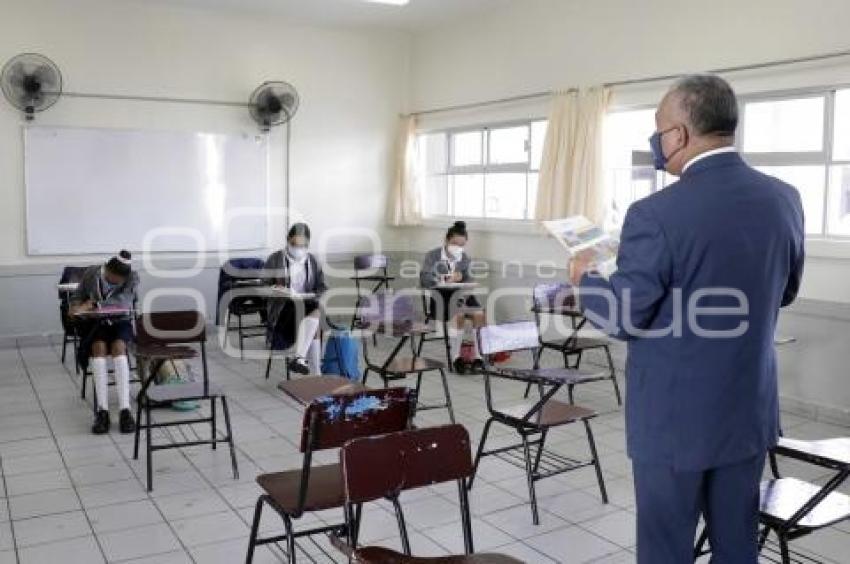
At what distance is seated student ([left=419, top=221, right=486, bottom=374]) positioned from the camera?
20.9 feet

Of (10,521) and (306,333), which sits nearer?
(10,521)

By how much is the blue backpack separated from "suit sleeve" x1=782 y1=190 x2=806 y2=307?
13.0ft

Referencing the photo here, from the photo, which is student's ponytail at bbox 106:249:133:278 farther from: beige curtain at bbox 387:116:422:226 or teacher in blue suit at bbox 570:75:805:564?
beige curtain at bbox 387:116:422:226

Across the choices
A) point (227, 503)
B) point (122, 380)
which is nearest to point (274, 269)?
point (122, 380)

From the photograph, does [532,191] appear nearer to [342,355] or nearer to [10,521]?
[342,355]

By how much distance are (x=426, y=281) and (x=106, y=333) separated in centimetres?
257

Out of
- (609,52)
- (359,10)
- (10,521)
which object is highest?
(359,10)

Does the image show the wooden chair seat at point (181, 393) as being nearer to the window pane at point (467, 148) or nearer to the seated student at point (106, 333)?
the seated student at point (106, 333)

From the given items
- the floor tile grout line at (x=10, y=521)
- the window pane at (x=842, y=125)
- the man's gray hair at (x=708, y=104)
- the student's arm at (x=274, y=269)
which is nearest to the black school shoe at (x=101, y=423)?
the floor tile grout line at (x=10, y=521)

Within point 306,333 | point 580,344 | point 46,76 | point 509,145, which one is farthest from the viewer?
point 509,145

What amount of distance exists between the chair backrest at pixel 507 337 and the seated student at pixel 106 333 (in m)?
2.16

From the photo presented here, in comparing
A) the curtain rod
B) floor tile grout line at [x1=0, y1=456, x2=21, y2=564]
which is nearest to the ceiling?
the curtain rod

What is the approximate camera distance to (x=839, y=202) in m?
4.83

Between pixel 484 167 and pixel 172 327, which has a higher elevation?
pixel 484 167
